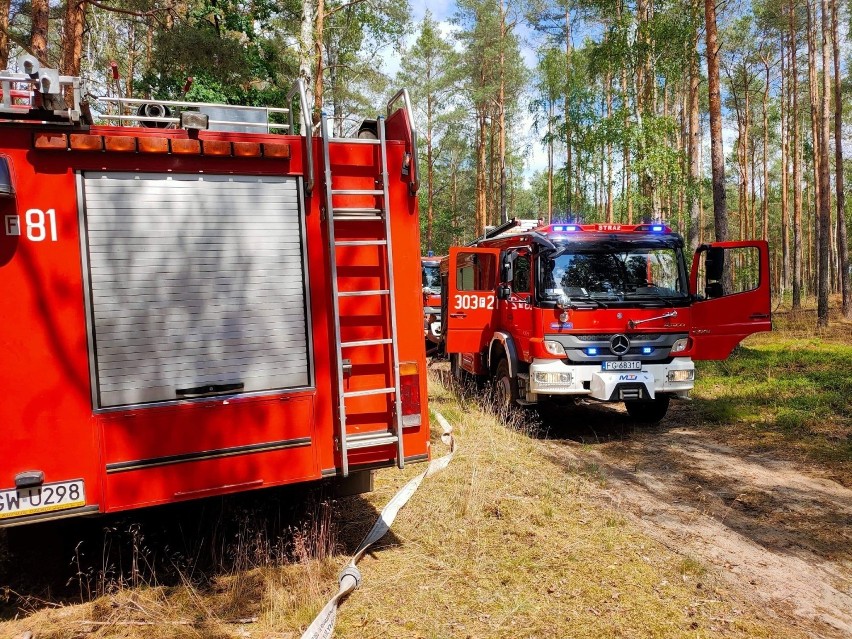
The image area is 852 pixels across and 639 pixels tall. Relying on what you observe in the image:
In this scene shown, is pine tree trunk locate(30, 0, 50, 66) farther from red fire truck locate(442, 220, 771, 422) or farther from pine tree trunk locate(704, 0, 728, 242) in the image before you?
pine tree trunk locate(704, 0, 728, 242)

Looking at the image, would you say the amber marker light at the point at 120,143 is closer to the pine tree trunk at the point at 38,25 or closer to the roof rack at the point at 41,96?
the roof rack at the point at 41,96

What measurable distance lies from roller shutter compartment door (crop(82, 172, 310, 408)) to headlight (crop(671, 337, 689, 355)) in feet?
18.7

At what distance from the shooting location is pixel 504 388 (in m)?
8.73

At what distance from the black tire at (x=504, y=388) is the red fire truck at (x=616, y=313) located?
4 centimetres

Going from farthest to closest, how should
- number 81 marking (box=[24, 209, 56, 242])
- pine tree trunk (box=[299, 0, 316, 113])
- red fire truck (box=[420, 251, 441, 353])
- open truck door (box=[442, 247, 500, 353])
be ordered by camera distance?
red fire truck (box=[420, 251, 441, 353]), pine tree trunk (box=[299, 0, 316, 113]), open truck door (box=[442, 247, 500, 353]), number 81 marking (box=[24, 209, 56, 242])

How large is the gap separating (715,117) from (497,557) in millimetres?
12609

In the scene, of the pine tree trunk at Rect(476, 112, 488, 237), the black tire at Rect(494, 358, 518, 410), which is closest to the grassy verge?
the black tire at Rect(494, 358, 518, 410)

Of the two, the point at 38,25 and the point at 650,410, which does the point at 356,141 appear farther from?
the point at 38,25

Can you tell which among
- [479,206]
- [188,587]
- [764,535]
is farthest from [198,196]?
[479,206]

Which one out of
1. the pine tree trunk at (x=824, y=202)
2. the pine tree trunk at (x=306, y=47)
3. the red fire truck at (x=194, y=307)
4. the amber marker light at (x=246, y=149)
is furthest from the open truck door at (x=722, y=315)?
the pine tree trunk at (x=824, y=202)

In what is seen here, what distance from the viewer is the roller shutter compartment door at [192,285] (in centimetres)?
337

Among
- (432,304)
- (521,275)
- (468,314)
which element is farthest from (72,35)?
(521,275)

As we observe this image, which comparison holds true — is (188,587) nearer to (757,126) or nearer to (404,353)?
(404,353)

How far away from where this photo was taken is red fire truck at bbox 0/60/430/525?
10.6ft
